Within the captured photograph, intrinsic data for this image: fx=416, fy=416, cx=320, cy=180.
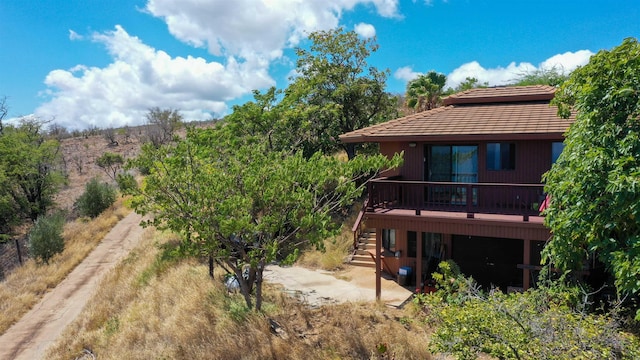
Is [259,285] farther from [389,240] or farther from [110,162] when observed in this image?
[110,162]

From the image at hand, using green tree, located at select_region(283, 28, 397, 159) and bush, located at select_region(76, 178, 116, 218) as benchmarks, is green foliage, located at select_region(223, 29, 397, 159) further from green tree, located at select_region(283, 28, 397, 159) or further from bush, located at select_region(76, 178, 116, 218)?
bush, located at select_region(76, 178, 116, 218)

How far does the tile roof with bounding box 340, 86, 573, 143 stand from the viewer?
448 inches

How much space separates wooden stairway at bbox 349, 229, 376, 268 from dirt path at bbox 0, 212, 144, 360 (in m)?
11.1

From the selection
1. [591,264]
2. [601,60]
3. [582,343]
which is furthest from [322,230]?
[591,264]

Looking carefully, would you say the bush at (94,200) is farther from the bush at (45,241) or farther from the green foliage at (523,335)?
the green foliage at (523,335)

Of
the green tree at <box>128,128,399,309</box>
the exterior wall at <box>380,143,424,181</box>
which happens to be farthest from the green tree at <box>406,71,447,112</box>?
the green tree at <box>128,128,399,309</box>

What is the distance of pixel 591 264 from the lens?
35.6 feet

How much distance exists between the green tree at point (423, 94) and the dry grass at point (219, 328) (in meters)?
13.9

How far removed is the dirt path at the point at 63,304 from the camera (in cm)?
1437

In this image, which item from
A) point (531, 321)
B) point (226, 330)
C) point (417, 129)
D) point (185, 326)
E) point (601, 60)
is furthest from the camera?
point (417, 129)

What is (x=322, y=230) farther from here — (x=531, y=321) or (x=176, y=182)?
(x=531, y=321)

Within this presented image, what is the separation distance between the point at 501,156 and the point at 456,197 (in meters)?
1.79

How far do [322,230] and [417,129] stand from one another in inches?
217

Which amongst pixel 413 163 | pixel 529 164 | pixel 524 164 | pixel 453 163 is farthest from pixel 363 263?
pixel 529 164
